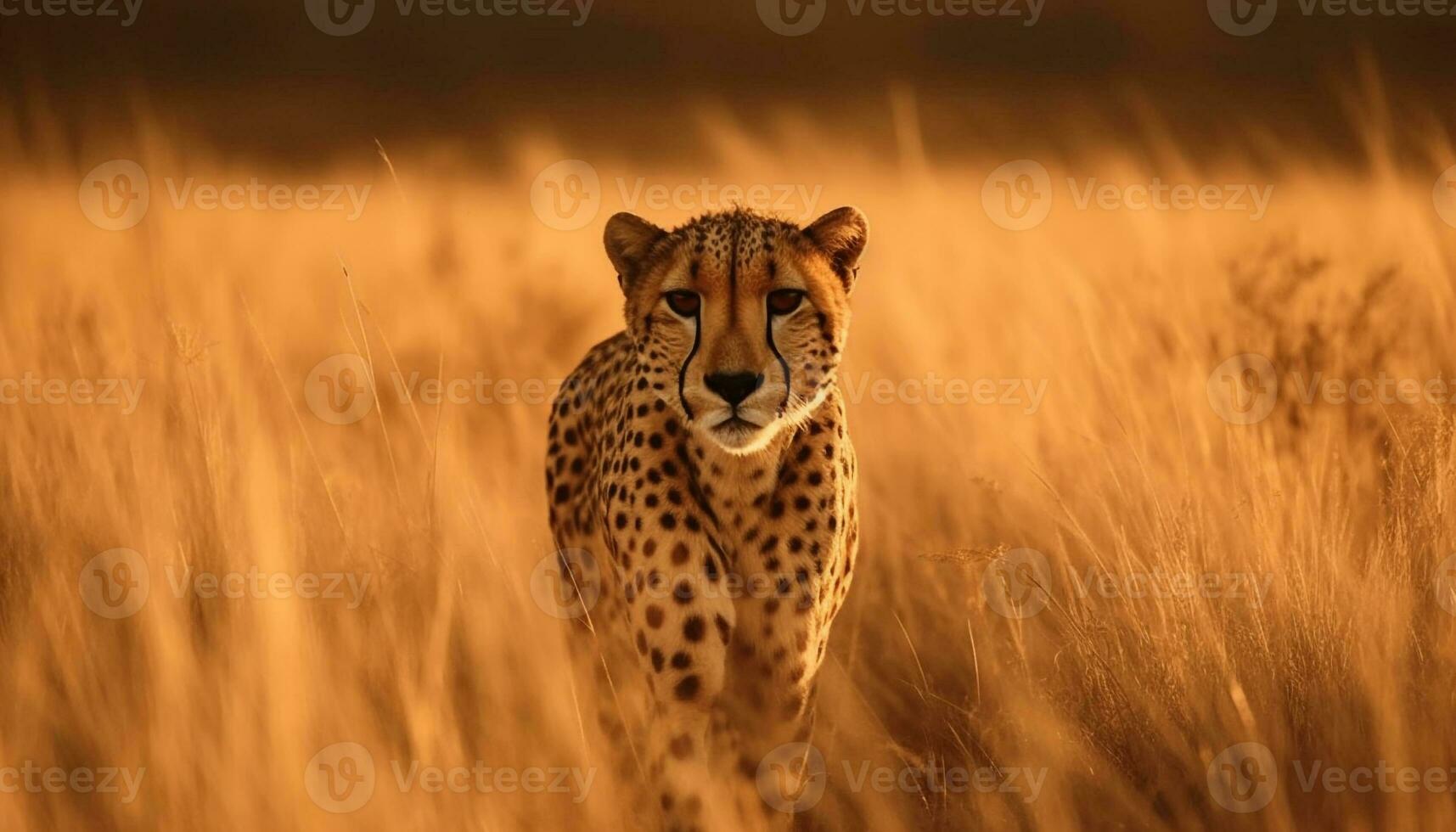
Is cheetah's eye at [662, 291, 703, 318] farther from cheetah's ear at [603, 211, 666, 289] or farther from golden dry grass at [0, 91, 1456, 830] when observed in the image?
golden dry grass at [0, 91, 1456, 830]

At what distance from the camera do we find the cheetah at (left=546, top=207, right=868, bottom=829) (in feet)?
8.37

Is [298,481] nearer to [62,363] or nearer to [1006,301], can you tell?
[62,363]

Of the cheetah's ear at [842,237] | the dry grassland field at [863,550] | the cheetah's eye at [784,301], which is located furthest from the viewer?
the cheetah's ear at [842,237]

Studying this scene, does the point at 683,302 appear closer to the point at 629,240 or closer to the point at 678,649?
the point at 629,240

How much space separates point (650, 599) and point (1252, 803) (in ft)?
3.64

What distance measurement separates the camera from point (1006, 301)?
546 cm

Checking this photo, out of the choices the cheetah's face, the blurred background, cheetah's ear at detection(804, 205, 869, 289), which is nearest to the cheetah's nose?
the cheetah's face

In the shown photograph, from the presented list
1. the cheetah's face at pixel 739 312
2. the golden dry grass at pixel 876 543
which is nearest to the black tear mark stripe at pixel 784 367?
the cheetah's face at pixel 739 312

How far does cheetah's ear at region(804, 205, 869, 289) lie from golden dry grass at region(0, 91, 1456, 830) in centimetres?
65

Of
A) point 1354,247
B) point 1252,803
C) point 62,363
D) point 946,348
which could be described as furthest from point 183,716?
point 1354,247

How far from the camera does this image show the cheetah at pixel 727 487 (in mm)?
2551

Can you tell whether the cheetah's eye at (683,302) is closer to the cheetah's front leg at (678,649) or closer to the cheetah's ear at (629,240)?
the cheetah's ear at (629,240)

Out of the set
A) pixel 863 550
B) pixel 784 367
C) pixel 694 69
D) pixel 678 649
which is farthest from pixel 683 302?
pixel 694 69

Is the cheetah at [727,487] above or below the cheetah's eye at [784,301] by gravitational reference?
below
